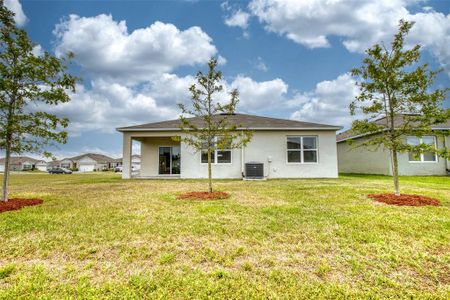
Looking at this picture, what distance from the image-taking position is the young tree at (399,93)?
659 cm

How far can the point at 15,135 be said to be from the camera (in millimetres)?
6684

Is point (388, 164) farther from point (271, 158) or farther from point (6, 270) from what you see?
point (6, 270)

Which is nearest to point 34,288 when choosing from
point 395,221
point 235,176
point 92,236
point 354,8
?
point 92,236

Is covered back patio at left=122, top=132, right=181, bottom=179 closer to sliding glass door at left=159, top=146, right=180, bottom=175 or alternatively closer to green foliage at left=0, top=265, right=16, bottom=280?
sliding glass door at left=159, top=146, right=180, bottom=175

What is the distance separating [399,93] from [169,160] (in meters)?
15.9

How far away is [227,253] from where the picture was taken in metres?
3.18

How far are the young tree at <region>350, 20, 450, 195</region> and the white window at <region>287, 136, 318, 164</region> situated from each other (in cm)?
788

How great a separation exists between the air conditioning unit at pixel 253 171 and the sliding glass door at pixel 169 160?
732cm

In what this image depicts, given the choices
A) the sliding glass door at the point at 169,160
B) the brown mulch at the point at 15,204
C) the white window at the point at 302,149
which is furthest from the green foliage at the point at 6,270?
the sliding glass door at the point at 169,160

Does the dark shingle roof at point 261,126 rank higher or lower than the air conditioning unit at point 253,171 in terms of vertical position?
higher

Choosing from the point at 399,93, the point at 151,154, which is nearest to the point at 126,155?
the point at 151,154

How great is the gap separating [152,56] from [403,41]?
12581 mm

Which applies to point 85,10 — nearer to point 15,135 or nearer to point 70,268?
point 15,135

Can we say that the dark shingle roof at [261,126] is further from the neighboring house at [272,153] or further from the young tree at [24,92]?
the young tree at [24,92]
